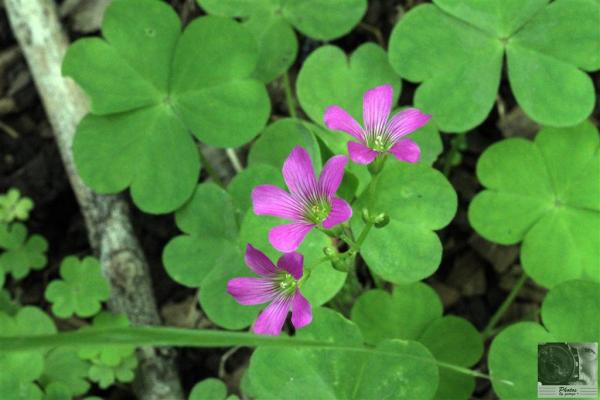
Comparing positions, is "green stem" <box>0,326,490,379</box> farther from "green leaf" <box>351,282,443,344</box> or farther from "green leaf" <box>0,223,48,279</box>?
"green leaf" <box>0,223,48,279</box>

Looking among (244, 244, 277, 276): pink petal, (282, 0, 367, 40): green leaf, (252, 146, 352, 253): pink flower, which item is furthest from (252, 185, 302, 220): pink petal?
(282, 0, 367, 40): green leaf

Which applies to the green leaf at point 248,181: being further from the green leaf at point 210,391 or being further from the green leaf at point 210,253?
the green leaf at point 210,391

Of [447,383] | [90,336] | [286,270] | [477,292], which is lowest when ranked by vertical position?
[477,292]

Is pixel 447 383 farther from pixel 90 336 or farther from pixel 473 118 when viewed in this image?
pixel 90 336

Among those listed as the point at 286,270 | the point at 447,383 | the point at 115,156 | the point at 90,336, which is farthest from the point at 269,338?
the point at 115,156

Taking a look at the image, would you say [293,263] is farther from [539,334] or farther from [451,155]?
[451,155]

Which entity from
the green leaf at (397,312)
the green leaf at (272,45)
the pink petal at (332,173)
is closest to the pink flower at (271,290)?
the pink petal at (332,173)

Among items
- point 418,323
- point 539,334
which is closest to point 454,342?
point 418,323
